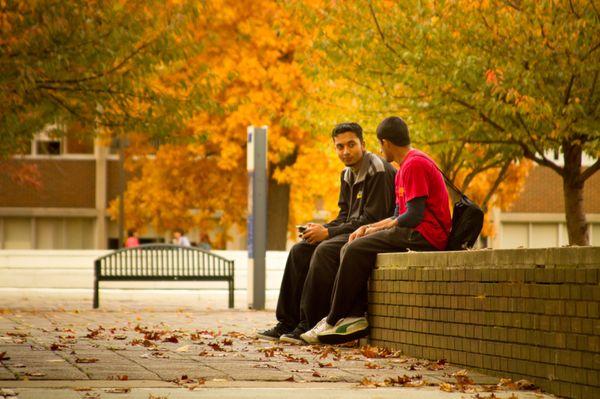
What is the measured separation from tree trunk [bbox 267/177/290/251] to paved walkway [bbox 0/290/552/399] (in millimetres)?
17328

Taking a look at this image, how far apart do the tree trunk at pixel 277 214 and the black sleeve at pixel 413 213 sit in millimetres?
20927

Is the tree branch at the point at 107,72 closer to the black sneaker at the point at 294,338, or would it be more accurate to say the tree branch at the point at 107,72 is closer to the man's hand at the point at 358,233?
the black sneaker at the point at 294,338

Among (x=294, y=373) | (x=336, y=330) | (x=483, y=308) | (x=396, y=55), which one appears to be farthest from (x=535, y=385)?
(x=396, y=55)

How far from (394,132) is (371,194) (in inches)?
34.6

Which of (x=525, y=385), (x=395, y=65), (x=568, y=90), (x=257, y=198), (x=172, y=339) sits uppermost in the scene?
(x=395, y=65)

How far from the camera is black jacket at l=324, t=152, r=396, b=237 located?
11.1 metres

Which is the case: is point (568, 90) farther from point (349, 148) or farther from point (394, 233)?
point (394, 233)

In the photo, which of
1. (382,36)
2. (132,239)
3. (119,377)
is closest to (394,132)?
(119,377)

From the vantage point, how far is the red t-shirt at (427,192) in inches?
391

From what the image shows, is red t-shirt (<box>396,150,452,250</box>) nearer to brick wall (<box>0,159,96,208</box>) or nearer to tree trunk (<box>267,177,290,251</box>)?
tree trunk (<box>267,177,290,251</box>)

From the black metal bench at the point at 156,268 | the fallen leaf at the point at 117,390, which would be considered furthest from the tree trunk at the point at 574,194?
the fallen leaf at the point at 117,390

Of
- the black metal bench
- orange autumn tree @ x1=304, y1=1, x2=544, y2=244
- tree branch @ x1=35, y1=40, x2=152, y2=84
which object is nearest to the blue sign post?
the black metal bench

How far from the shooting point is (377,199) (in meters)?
11.1

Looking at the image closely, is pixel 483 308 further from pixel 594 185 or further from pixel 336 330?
pixel 594 185
